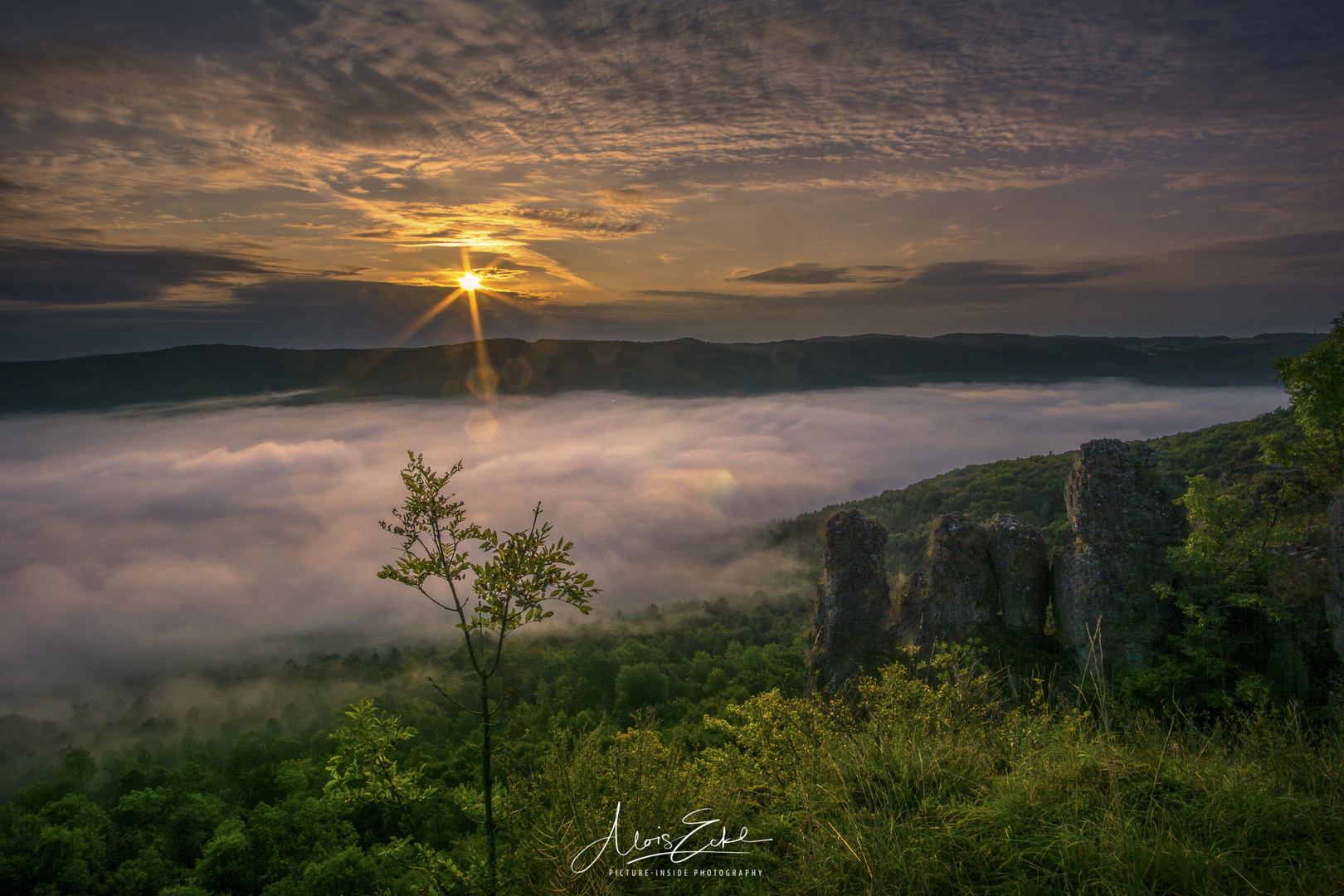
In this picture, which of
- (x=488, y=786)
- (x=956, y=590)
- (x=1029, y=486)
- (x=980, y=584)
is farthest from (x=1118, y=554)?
(x=1029, y=486)

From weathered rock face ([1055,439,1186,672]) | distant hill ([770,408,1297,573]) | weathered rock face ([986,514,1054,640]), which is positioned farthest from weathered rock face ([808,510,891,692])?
weathered rock face ([1055,439,1186,672])

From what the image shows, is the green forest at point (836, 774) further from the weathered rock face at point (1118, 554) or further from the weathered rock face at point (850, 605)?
the weathered rock face at point (850, 605)

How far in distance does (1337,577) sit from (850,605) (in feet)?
48.2

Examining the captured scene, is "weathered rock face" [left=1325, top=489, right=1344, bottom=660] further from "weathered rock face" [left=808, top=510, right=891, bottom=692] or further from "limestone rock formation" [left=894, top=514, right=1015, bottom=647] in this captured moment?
"weathered rock face" [left=808, top=510, right=891, bottom=692]

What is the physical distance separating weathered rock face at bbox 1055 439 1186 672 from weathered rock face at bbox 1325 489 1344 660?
13.4 ft

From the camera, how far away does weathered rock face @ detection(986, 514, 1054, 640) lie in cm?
2292

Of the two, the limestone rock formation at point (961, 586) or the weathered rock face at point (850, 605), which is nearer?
the limestone rock formation at point (961, 586)

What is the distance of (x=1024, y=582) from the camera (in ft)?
75.4

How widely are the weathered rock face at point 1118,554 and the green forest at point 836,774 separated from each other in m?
1.00

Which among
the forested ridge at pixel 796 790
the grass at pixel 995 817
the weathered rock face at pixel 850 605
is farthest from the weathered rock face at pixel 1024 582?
the grass at pixel 995 817

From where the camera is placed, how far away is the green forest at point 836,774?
15.7 ft

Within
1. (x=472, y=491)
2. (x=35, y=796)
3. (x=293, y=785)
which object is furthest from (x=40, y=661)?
(x=293, y=785)

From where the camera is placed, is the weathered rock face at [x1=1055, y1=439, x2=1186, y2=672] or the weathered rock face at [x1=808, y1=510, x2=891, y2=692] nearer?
the weathered rock face at [x1=1055, y1=439, x2=1186, y2=672]

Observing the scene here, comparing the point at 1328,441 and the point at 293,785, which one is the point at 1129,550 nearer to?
the point at 1328,441
